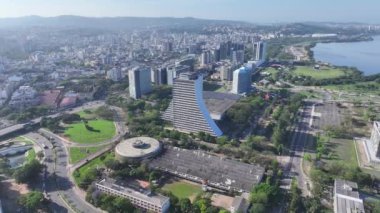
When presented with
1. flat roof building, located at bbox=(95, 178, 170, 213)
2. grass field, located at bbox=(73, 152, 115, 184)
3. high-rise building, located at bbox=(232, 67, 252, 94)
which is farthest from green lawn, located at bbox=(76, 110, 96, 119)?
high-rise building, located at bbox=(232, 67, 252, 94)

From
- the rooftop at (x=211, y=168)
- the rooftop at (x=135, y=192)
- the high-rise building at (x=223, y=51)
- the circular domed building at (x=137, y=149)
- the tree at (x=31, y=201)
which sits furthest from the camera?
the high-rise building at (x=223, y=51)

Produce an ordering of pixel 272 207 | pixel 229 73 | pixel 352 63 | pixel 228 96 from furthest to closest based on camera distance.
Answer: pixel 352 63 < pixel 229 73 < pixel 228 96 < pixel 272 207

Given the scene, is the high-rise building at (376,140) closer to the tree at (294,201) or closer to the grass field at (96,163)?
the tree at (294,201)

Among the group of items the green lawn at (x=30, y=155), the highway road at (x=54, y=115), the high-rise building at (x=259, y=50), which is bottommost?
the green lawn at (x=30, y=155)

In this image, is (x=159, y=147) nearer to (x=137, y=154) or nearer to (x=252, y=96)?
(x=137, y=154)

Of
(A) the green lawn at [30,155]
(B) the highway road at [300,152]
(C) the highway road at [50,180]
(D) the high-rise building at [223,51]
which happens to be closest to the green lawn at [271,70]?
(D) the high-rise building at [223,51]

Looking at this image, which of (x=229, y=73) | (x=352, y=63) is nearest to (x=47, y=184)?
(x=229, y=73)
